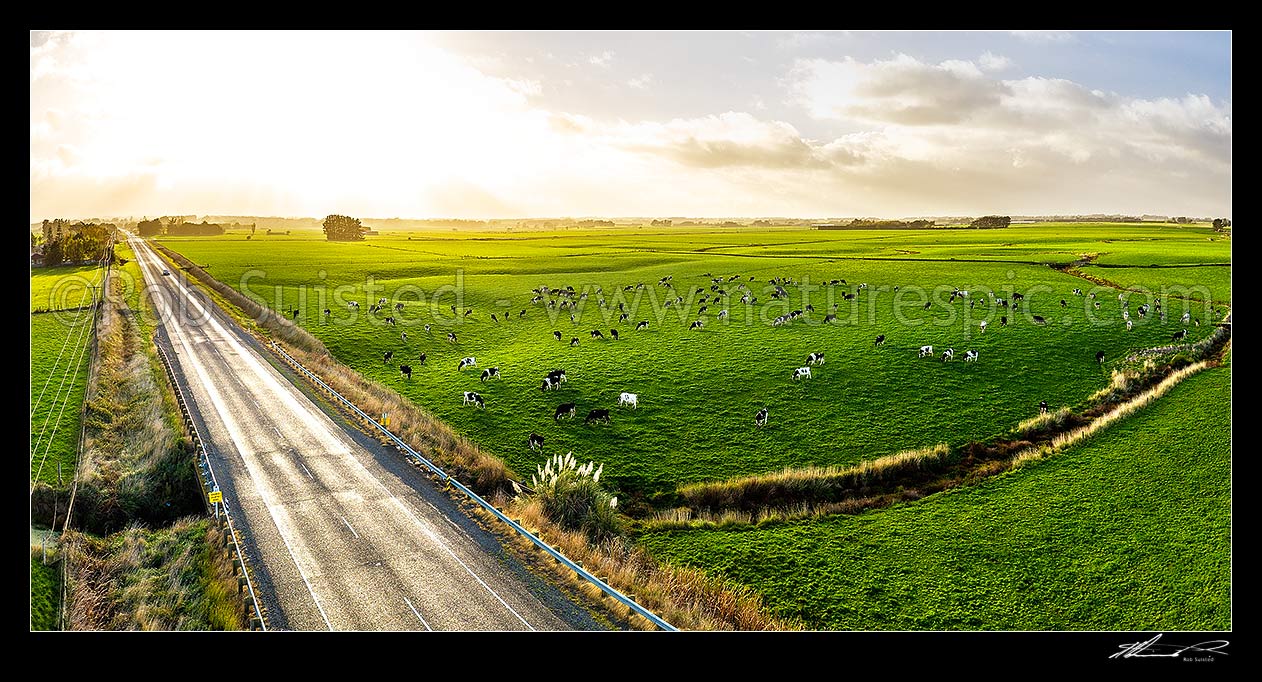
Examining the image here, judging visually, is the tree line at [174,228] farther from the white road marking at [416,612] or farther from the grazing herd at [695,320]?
the white road marking at [416,612]

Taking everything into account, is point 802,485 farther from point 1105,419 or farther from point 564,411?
point 1105,419

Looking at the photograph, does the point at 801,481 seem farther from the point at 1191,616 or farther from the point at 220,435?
the point at 220,435

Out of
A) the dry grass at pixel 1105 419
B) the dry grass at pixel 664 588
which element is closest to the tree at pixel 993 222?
the dry grass at pixel 1105 419

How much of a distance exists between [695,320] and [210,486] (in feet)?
96.3

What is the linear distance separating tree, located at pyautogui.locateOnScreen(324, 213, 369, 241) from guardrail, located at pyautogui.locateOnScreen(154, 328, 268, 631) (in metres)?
14.2

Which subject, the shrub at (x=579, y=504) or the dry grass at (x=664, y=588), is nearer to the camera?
the dry grass at (x=664, y=588)

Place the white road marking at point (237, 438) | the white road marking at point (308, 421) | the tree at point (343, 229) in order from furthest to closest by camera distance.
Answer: the tree at point (343, 229)
the white road marking at point (237, 438)
the white road marking at point (308, 421)

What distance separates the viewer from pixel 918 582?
14.1 m

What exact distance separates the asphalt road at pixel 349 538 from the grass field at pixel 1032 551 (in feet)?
15.5

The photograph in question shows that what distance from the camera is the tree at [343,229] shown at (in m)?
41.6

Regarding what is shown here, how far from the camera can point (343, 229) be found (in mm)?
43031

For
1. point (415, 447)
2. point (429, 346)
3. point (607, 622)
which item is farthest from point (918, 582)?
point (429, 346)

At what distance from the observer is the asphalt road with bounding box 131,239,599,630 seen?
12.5m

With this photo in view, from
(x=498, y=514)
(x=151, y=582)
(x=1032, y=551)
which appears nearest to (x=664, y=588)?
(x=498, y=514)
